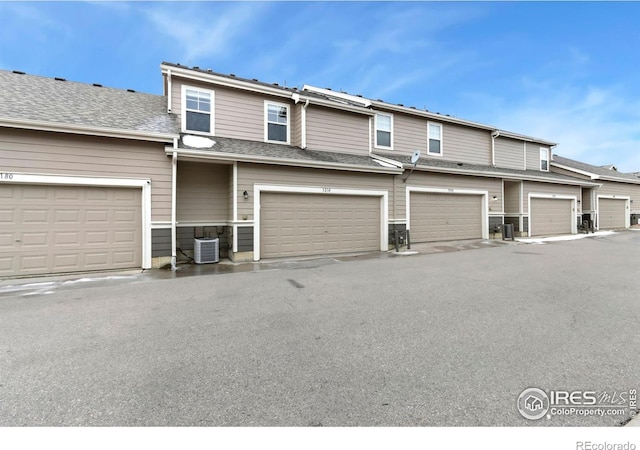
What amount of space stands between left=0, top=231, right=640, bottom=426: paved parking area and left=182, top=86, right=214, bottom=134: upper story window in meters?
6.40

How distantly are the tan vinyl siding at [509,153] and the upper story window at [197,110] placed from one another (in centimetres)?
1519

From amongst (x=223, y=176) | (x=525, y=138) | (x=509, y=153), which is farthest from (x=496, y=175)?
(x=223, y=176)

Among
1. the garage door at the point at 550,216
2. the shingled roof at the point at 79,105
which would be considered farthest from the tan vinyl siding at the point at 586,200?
the shingled roof at the point at 79,105

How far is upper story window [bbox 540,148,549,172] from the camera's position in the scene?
61.0ft

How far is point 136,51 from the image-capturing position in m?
11.1

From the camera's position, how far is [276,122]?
1165 centimetres

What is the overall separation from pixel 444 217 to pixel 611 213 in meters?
16.0

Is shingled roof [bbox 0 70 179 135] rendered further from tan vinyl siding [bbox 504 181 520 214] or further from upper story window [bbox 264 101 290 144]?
tan vinyl siding [bbox 504 181 520 214]

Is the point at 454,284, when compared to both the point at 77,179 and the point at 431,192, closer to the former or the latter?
the point at 431,192

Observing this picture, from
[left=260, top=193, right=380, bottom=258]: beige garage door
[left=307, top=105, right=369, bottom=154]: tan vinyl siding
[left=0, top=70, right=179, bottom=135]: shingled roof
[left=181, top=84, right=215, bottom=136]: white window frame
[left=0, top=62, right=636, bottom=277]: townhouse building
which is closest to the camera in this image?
[left=0, top=62, right=636, bottom=277]: townhouse building

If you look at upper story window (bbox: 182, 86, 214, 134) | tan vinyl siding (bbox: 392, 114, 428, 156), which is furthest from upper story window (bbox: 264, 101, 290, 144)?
tan vinyl siding (bbox: 392, 114, 428, 156)

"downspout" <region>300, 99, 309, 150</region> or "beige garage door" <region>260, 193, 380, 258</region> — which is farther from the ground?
"downspout" <region>300, 99, 309, 150</region>
